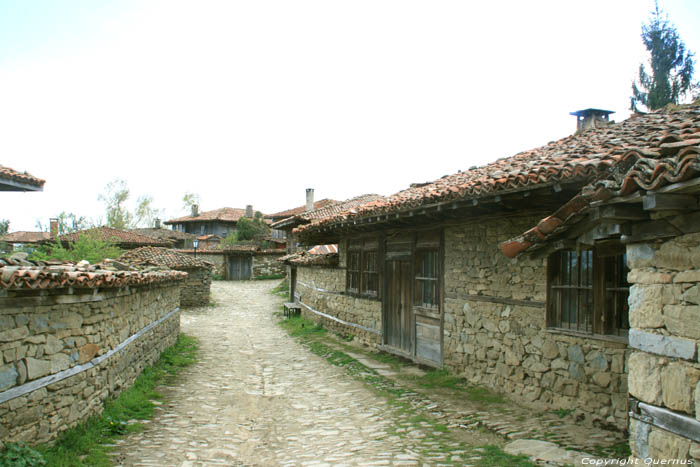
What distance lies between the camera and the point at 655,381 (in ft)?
10.4

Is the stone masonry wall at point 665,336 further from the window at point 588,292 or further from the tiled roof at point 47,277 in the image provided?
the tiled roof at point 47,277

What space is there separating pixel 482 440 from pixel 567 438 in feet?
2.72

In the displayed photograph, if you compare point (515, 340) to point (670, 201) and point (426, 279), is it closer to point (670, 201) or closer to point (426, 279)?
point (426, 279)

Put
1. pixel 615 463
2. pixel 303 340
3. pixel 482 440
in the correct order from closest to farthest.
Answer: pixel 615 463, pixel 482 440, pixel 303 340

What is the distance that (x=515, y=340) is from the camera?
6434 mm

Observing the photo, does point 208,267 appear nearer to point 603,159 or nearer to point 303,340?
point 303,340

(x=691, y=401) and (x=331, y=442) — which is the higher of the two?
(x=691, y=401)

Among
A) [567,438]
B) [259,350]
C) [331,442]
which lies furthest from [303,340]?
[567,438]

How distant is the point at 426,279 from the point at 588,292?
135 inches

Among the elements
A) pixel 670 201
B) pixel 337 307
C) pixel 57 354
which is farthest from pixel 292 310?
pixel 670 201

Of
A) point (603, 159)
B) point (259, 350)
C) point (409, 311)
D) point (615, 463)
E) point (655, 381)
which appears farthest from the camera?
point (259, 350)

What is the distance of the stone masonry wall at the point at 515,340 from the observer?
523cm

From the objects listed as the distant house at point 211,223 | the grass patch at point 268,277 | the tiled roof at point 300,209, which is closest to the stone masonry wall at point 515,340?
the grass patch at point 268,277

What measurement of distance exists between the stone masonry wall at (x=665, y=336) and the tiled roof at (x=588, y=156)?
63 cm
